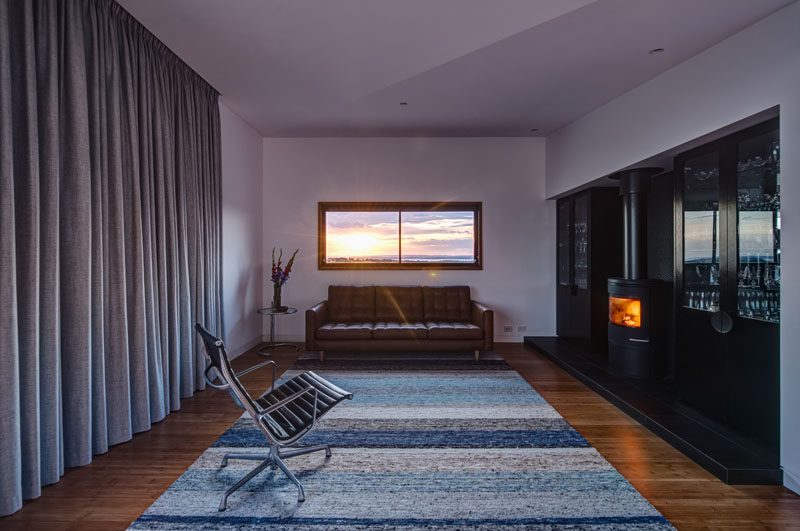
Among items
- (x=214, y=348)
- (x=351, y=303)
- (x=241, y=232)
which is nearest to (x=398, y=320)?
(x=351, y=303)

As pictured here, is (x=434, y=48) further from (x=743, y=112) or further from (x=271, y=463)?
(x=271, y=463)

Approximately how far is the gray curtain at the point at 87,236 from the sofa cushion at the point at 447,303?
2996mm

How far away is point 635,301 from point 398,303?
285 cm

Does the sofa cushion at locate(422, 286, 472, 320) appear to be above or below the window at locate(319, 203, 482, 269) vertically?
below

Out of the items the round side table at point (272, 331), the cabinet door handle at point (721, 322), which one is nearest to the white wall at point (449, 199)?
the round side table at point (272, 331)

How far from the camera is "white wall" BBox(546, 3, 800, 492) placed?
2.24m

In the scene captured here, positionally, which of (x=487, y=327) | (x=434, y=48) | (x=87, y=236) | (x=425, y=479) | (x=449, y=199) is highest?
(x=434, y=48)

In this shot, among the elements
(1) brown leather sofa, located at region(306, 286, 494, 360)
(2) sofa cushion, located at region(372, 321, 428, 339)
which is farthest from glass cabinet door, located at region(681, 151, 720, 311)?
(2) sofa cushion, located at region(372, 321, 428, 339)

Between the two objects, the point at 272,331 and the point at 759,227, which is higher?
the point at 759,227

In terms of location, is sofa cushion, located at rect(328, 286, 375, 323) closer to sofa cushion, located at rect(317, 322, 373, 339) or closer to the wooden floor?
A: sofa cushion, located at rect(317, 322, 373, 339)

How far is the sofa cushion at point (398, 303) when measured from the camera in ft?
17.7

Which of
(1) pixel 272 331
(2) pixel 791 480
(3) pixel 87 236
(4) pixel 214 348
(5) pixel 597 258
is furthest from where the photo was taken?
(1) pixel 272 331

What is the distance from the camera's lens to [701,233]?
3.15 metres

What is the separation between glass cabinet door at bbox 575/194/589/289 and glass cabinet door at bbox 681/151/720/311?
1.54 m
